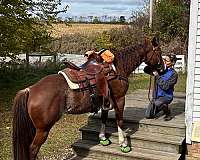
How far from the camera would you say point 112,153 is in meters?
5.82

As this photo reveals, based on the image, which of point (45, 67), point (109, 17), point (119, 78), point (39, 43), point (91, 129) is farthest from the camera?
point (109, 17)

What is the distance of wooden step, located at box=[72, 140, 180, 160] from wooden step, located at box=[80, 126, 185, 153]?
0.09 m

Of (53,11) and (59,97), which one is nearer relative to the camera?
(59,97)

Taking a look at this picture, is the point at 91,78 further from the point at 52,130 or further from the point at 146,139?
the point at 52,130

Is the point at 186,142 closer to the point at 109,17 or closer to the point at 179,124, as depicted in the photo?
the point at 179,124

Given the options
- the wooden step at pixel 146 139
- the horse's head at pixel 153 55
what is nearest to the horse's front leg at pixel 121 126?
the wooden step at pixel 146 139

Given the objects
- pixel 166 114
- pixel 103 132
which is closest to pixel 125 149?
pixel 103 132

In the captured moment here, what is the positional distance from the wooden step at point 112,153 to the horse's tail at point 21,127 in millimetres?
1266

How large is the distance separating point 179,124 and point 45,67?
10.2 meters

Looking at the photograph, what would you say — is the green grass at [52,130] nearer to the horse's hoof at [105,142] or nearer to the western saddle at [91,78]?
the horse's hoof at [105,142]

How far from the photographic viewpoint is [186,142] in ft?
19.4

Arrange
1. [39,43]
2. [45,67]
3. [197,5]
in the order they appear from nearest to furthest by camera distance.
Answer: [197,5] < [39,43] < [45,67]

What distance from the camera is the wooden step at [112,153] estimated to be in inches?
222

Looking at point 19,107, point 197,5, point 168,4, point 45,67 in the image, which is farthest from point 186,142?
point 168,4
